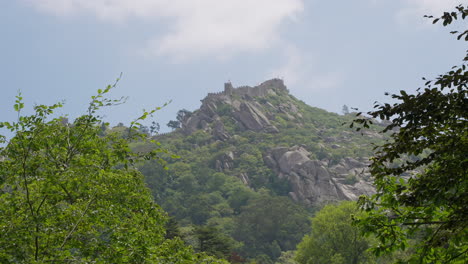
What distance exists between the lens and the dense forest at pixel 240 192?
7.79 m

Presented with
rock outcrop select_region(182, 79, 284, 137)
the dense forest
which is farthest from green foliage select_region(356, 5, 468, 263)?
rock outcrop select_region(182, 79, 284, 137)

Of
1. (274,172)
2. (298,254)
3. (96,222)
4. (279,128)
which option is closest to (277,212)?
(274,172)

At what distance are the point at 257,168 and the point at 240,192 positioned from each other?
14711mm

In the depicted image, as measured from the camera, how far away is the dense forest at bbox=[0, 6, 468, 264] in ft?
25.6

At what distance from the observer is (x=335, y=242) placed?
46375 mm

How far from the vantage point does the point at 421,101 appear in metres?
7.72

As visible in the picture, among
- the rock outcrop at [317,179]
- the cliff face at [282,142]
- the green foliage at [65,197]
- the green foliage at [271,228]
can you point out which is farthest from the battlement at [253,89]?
the green foliage at [65,197]

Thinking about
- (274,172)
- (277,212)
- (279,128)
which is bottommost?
(277,212)

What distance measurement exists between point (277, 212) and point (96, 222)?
9055 cm

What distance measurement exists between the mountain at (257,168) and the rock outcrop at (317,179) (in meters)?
0.25

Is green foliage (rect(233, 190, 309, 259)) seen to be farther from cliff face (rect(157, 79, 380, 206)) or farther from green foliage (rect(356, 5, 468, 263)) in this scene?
green foliage (rect(356, 5, 468, 263))

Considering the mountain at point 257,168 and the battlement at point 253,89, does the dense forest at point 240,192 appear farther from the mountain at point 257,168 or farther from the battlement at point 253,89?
the battlement at point 253,89

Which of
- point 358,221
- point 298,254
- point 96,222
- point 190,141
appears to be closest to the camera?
point 358,221

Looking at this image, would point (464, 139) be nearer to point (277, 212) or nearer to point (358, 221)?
point (358, 221)
